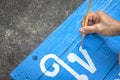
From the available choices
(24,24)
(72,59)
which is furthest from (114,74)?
(24,24)

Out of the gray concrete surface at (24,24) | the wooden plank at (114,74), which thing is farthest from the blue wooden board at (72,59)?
the gray concrete surface at (24,24)

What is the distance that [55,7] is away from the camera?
90.9 inches

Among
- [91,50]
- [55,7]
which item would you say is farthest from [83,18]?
[55,7]

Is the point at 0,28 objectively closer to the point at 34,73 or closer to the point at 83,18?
the point at 34,73

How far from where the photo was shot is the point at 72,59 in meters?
1.92

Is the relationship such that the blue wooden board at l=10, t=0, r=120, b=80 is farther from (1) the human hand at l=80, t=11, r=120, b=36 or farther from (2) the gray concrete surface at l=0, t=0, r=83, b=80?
(2) the gray concrete surface at l=0, t=0, r=83, b=80

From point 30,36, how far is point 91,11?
1.90ft

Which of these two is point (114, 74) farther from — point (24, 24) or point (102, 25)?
point (24, 24)

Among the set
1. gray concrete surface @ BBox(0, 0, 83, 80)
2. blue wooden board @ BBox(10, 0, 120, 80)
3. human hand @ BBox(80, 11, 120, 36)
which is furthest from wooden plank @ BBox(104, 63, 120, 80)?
gray concrete surface @ BBox(0, 0, 83, 80)

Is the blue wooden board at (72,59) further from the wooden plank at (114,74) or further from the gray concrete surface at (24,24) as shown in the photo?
the gray concrete surface at (24,24)

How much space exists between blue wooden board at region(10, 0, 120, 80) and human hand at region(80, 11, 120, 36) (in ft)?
0.32

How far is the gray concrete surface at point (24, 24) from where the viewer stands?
86.4 inches

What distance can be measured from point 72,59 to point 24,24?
60cm

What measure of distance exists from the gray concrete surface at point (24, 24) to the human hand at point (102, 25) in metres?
0.42
